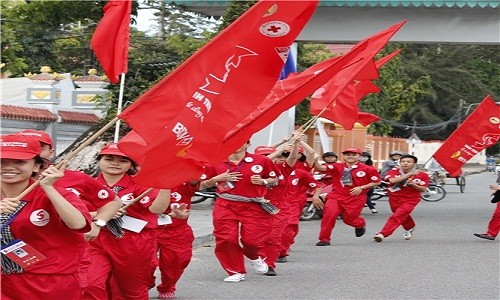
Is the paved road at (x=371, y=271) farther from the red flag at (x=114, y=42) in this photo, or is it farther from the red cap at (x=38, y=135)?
the red cap at (x=38, y=135)

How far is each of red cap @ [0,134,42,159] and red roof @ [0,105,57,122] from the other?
14632 mm

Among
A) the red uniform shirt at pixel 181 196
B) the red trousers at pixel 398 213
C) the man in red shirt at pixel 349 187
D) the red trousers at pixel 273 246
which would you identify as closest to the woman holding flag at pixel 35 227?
the red uniform shirt at pixel 181 196

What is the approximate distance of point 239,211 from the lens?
12.1m

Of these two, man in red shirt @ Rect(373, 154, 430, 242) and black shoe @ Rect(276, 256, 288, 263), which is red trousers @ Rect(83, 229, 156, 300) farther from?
man in red shirt @ Rect(373, 154, 430, 242)

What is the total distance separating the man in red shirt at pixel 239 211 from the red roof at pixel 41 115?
9294 millimetres

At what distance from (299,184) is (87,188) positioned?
30.9 ft

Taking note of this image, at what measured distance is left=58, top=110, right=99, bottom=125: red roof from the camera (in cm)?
2444

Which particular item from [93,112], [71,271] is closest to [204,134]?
[71,271]

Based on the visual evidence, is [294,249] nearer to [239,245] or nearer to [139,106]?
[239,245]

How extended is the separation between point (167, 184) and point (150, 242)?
4.99 ft

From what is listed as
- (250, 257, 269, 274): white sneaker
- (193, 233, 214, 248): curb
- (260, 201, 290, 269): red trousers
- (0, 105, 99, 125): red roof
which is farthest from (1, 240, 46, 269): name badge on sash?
(0, 105, 99, 125): red roof

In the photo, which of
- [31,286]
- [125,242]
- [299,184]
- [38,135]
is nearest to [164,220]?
[125,242]

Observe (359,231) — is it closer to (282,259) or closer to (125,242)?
(282,259)

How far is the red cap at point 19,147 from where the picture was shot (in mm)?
6090
